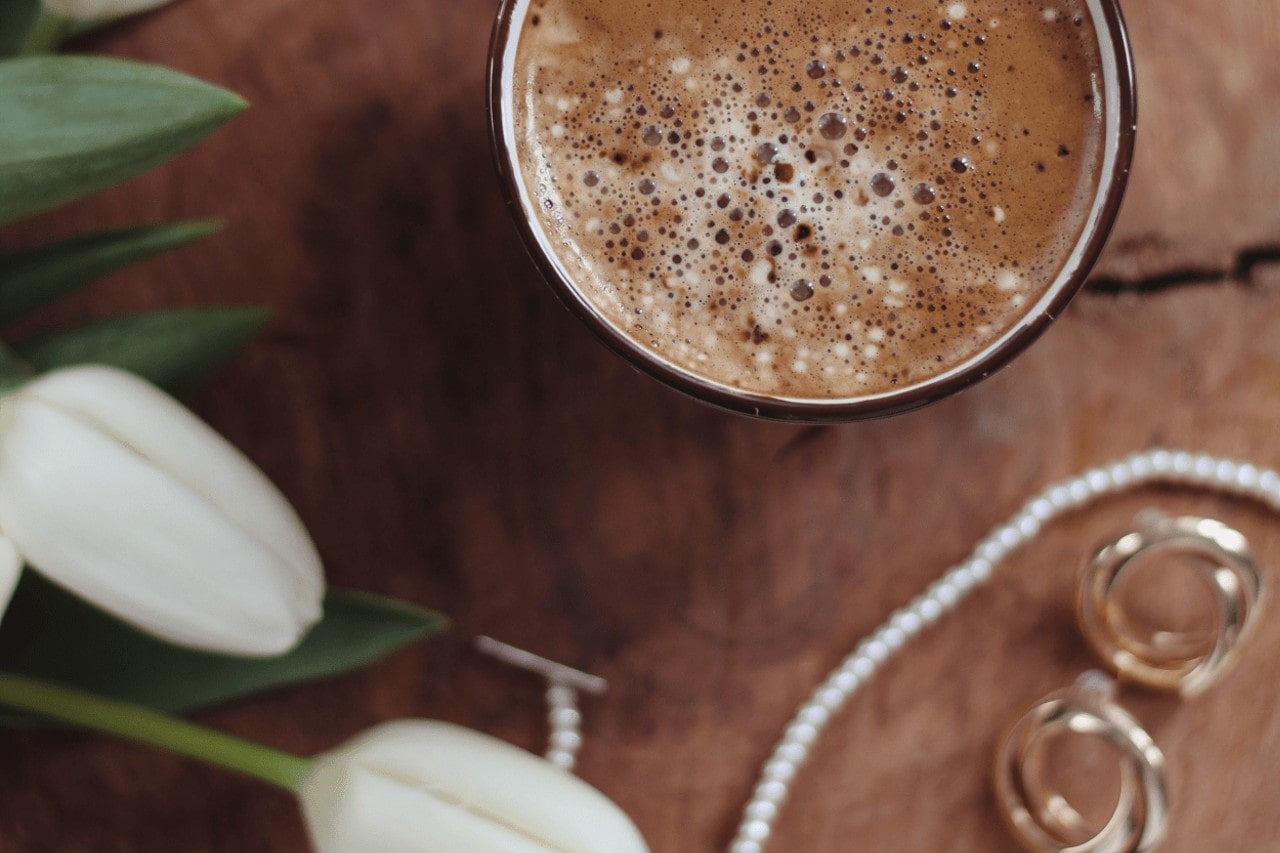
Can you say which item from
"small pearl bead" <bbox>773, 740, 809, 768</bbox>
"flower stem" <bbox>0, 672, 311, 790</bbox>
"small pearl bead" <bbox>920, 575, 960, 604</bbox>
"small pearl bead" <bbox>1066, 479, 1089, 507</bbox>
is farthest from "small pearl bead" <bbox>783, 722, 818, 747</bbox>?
"flower stem" <bbox>0, 672, 311, 790</bbox>

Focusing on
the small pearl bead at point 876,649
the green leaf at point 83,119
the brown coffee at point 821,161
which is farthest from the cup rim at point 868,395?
the small pearl bead at point 876,649

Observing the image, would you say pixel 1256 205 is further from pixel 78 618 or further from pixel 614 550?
pixel 78 618

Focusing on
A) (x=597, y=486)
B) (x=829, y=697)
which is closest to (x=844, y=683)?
(x=829, y=697)

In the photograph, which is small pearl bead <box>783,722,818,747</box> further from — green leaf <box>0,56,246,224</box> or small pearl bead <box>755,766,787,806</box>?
green leaf <box>0,56,246,224</box>

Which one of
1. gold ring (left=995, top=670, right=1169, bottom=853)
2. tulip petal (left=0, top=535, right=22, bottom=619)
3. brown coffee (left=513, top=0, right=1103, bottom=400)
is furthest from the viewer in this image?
gold ring (left=995, top=670, right=1169, bottom=853)

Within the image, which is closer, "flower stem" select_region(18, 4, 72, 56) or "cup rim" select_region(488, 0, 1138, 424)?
"cup rim" select_region(488, 0, 1138, 424)
